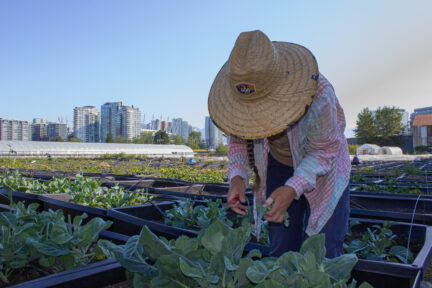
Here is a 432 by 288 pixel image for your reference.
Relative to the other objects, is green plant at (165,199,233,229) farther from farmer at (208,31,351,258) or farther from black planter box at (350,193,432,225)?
black planter box at (350,193,432,225)

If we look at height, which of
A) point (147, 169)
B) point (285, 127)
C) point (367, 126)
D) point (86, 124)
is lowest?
point (147, 169)

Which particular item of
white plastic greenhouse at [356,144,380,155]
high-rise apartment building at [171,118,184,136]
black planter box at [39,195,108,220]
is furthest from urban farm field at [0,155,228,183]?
high-rise apartment building at [171,118,184,136]

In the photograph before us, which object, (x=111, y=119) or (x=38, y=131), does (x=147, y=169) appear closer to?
(x=111, y=119)

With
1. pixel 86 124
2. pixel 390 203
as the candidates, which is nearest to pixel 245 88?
pixel 390 203

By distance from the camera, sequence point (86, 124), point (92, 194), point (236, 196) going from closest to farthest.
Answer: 1. point (236, 196)
2. point (92, 194)
3. point (86, 124)

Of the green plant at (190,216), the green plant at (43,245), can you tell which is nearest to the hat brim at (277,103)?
the green plant at (43,245)

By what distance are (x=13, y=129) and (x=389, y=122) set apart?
2934 inches

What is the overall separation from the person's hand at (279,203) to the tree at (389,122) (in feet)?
178

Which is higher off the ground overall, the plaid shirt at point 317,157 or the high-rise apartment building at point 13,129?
the high-rise apartment building at point 13,129

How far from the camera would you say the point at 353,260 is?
2.88 ft

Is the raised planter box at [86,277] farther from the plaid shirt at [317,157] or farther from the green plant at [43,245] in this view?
the plaid shirt at [317,157]

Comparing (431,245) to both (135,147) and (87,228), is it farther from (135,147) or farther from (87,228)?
(135,147)

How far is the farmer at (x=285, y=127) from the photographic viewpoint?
1229mm

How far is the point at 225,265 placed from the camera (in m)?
0.82
